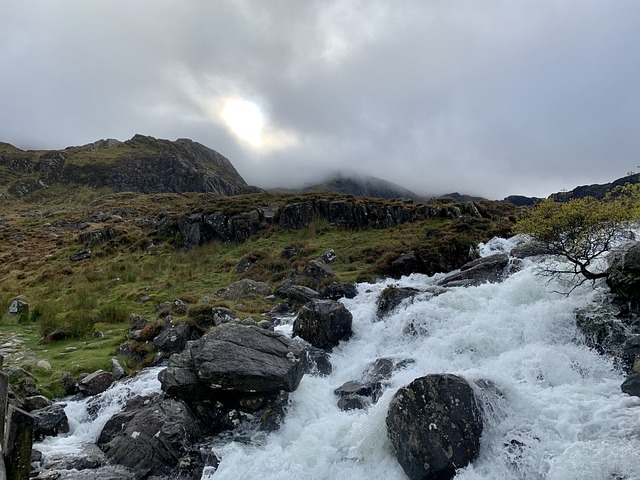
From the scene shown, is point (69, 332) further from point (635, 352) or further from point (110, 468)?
point (635, 352)

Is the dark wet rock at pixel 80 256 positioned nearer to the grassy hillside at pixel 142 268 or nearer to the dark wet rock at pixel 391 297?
the grassy hillside at pixel 142 268

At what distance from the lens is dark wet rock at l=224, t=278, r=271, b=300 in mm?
24141

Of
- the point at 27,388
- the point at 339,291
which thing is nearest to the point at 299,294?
the point at 339,291

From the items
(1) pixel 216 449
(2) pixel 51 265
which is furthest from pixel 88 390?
(2) pixel 51 265

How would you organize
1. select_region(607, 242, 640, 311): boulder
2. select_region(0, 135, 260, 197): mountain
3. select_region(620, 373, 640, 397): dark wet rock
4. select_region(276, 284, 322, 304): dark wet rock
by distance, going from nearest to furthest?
1. select_region(620, 373, 640, 397): dark wet rock
2. select_region(607, 242, 640, 311): boulder
3. select_region(276, 284, 322, 304): dark wet rock
4. select_region(0, 135, 260, 197): mountain

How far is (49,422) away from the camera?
458 inches

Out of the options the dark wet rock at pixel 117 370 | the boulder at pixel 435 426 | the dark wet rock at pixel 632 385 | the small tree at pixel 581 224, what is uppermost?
the small tree at pixel 581 224

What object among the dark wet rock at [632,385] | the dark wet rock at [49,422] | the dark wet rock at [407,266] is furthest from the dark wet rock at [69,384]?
the dark wet rock at [407,266]

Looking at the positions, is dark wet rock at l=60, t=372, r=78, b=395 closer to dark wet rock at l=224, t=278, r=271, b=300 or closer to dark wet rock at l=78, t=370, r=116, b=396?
dark wet rock at l=78, t=370, r=116, b=396

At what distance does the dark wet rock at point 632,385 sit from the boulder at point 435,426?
4340 millimetres

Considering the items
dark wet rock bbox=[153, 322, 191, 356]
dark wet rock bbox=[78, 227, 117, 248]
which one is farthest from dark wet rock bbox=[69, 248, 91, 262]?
dark wet rock bbox=[153, 322, 191, 356]

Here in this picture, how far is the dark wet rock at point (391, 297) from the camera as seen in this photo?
1952cm

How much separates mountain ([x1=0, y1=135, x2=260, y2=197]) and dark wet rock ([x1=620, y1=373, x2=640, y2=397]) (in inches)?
4017

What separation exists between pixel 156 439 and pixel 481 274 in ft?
60.0
